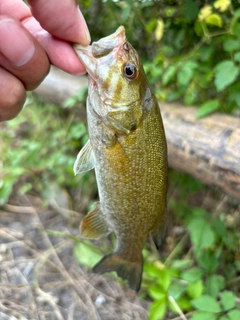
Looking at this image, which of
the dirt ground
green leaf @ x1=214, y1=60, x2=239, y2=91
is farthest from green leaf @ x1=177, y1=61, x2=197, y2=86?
the dirt ground

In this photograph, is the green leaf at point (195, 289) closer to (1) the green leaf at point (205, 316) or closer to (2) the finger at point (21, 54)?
(1) the green leaf at point (205, 316)

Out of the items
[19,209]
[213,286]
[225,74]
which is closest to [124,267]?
[213,286]

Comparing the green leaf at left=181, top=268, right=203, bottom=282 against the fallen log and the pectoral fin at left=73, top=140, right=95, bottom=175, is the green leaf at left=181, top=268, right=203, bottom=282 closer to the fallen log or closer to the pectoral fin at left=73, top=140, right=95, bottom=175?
the fallen log

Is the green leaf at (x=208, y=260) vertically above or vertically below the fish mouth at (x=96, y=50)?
below

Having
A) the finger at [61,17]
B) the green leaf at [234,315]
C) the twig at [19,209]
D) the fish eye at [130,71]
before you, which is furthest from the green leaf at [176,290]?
the twig at [19,209]

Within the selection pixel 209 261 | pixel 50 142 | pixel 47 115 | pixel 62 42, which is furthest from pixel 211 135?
pixel 47 115

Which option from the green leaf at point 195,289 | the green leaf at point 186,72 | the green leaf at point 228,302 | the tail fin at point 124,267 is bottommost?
the green leaf at point 195,289

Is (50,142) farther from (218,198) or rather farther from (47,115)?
(218,198)
